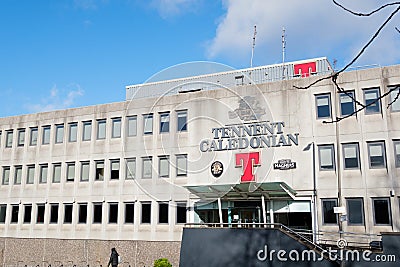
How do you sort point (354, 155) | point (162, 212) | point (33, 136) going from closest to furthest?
point (354, 155) < point (162, 212) < point (33, 136)

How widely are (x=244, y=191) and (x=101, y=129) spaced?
1188 centimetres

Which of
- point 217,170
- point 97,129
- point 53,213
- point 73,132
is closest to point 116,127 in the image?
point 97,129

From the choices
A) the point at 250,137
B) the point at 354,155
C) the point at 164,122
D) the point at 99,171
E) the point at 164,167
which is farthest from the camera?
the point at 99,171

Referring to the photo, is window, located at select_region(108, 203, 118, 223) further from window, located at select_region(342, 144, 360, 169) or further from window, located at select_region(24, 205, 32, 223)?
window, located at select_region(342, 144, 360, 169)

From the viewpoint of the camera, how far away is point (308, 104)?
23.0 metres

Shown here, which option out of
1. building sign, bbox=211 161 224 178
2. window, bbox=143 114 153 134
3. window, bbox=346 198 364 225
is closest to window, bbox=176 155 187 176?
building sign, bbox=211 161 224 178

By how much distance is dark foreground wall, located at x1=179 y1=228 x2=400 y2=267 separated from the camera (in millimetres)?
15508

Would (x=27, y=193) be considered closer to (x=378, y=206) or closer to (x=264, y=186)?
(x=264, y=186)

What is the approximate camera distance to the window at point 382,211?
66.3ft

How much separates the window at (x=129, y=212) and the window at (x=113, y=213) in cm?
75

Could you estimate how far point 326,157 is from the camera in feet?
72.6

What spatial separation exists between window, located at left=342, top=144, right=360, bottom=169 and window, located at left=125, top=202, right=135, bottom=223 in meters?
12.9

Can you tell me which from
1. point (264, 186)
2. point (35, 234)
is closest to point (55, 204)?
point (35, 234)

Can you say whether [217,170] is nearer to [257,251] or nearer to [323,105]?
[323,105]
